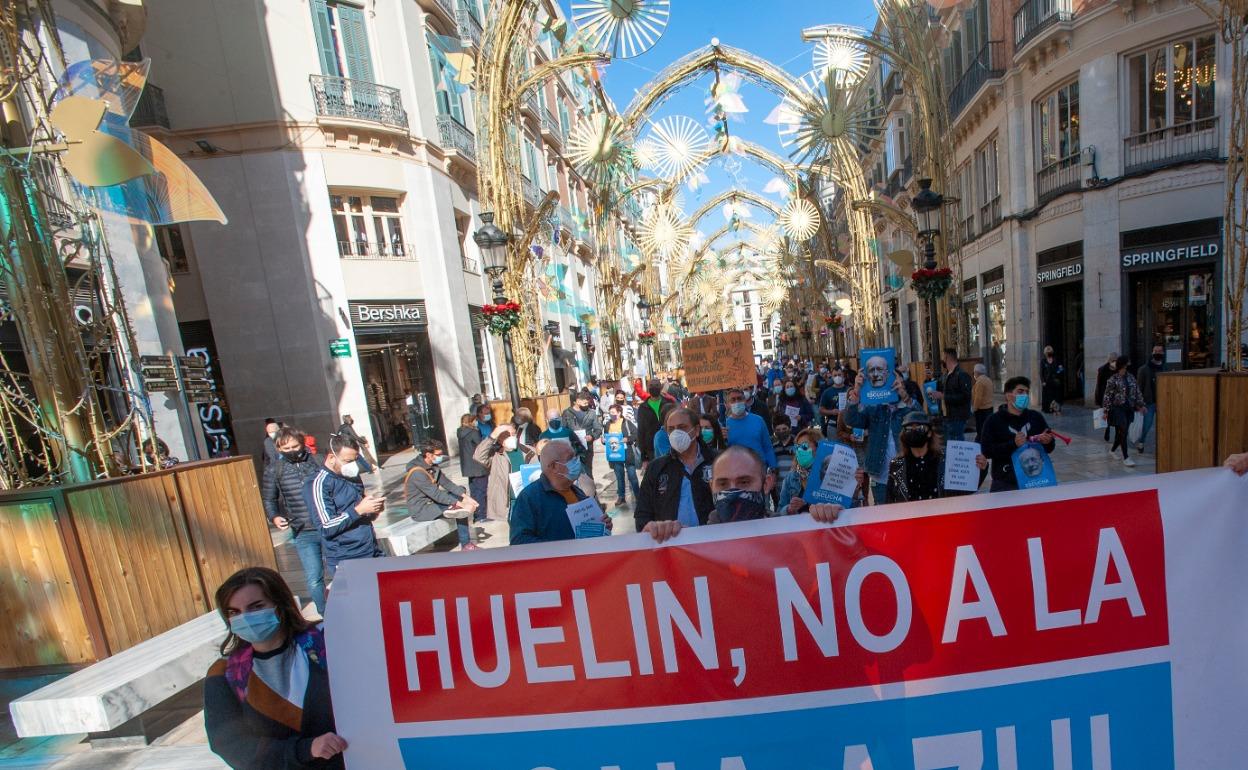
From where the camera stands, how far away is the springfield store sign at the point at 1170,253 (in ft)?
36.2

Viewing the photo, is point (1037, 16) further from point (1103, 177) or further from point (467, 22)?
point (467, 22)

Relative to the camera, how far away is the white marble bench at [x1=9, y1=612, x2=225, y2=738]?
305cm

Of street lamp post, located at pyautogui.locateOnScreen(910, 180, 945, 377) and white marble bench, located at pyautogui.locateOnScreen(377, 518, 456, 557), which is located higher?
street lamp post, located at pyautogui.locateOnScreen(910, 180, 945, 377)

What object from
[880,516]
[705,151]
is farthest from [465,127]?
[880,516]

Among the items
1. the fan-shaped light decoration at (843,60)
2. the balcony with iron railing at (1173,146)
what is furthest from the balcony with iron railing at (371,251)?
the balcony with iron railing at (1173,146)

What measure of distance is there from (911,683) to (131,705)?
14.5 ft

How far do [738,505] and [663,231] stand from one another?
1824 centimetres

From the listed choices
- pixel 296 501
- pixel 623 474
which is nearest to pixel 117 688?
pixel 296 501

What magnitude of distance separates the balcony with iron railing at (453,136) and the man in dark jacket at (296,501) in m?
12.2

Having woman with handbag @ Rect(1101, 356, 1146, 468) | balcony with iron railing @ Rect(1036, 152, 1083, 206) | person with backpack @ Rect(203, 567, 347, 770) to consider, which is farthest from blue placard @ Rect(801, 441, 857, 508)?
balcony with iron railing @ Rect(1036, 152, 1083, 206)

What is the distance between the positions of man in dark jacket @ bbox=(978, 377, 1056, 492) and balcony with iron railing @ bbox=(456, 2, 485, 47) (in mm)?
18249

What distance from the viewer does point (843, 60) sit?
39.5ft

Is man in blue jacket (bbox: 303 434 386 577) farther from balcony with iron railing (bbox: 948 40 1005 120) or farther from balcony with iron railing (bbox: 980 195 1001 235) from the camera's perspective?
balcony with iron railing (bbox: 980 195 1001 235)

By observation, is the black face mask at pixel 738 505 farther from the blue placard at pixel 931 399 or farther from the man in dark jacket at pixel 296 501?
the blue placard at pixel 931 399
